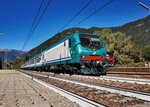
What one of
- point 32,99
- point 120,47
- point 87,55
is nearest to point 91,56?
point 87,55

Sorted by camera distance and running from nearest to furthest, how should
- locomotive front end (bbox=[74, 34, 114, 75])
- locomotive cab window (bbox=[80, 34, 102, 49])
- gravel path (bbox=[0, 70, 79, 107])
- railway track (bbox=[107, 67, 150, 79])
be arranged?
gravel path (bbox=[0, 70, 79, 107]) → railway track (bbox=[107, 67, 150, 79]) → locomotive front end (bbox=[74, 34, 114, 75]) → locomotive cab window (bbox=[80, 34, 102, 49])

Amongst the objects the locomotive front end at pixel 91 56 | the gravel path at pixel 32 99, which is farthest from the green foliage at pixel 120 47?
the gravel path at pixel 32 99

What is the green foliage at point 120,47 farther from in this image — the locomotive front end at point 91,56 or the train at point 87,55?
the locomotive front end at point 91,56

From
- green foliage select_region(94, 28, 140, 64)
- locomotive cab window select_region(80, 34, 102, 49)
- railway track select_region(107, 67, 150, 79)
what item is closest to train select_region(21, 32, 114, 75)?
locomotive cab window select_region(80, 34, 102, 49)

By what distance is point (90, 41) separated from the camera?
21109mm

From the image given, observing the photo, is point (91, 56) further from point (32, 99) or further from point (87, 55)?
point (32, 99)

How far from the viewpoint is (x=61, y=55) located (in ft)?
82.7

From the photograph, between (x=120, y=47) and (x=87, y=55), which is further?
(x=120, y=47)

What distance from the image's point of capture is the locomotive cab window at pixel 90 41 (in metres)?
20.8

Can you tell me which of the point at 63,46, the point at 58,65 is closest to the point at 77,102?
the point at 63,46

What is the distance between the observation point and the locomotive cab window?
2077 centimetres

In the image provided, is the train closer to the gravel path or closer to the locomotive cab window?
the locomotive cab window

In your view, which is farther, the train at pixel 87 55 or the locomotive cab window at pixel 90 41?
the locomotive cab window at pixel 90 41

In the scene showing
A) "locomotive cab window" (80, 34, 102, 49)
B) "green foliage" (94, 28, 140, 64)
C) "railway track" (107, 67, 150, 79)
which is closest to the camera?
"railway track" (107, 67, 150, 79)
